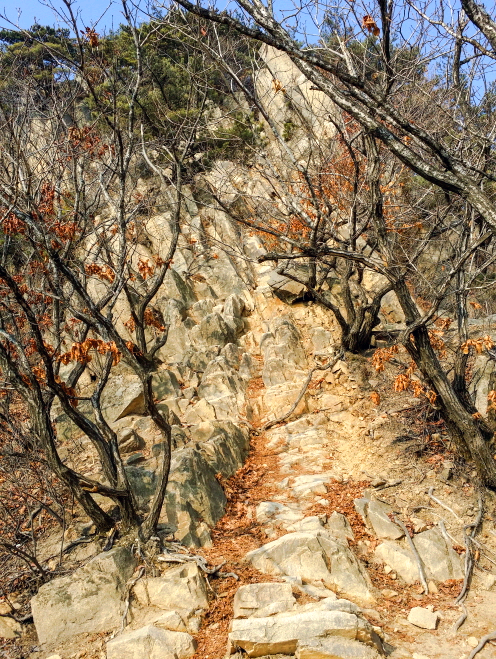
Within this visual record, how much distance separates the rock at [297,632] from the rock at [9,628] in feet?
8.02

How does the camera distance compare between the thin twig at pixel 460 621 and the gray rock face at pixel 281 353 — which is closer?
the thin twig at pixel 460 621

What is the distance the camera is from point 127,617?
4.80 metres

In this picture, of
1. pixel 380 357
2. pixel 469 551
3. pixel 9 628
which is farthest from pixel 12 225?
pixel 469 551

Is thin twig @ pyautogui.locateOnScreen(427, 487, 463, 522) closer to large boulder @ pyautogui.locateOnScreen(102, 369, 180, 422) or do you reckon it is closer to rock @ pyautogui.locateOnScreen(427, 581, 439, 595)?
rock @ pyautogui.locateOnScreen(427, 581, 439, 595)

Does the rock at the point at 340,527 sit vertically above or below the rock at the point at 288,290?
below

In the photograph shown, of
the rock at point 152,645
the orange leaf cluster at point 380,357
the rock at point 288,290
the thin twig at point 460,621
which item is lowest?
the thin twig at point 460,621

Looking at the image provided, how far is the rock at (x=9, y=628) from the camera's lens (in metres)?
4.98

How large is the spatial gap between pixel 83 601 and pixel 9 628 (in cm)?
90

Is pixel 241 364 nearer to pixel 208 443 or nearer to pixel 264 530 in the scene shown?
pixel 208 443

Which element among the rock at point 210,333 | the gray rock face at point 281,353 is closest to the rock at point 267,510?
the gray rock face at point 281,353

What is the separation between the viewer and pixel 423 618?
15.1ft

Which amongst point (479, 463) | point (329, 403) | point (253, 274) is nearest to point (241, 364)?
point (329, 403)

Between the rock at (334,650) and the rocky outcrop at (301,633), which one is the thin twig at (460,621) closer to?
the rocky outcrop at (301,633)

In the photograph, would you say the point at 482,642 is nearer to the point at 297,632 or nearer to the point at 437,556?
the point at 437,556
